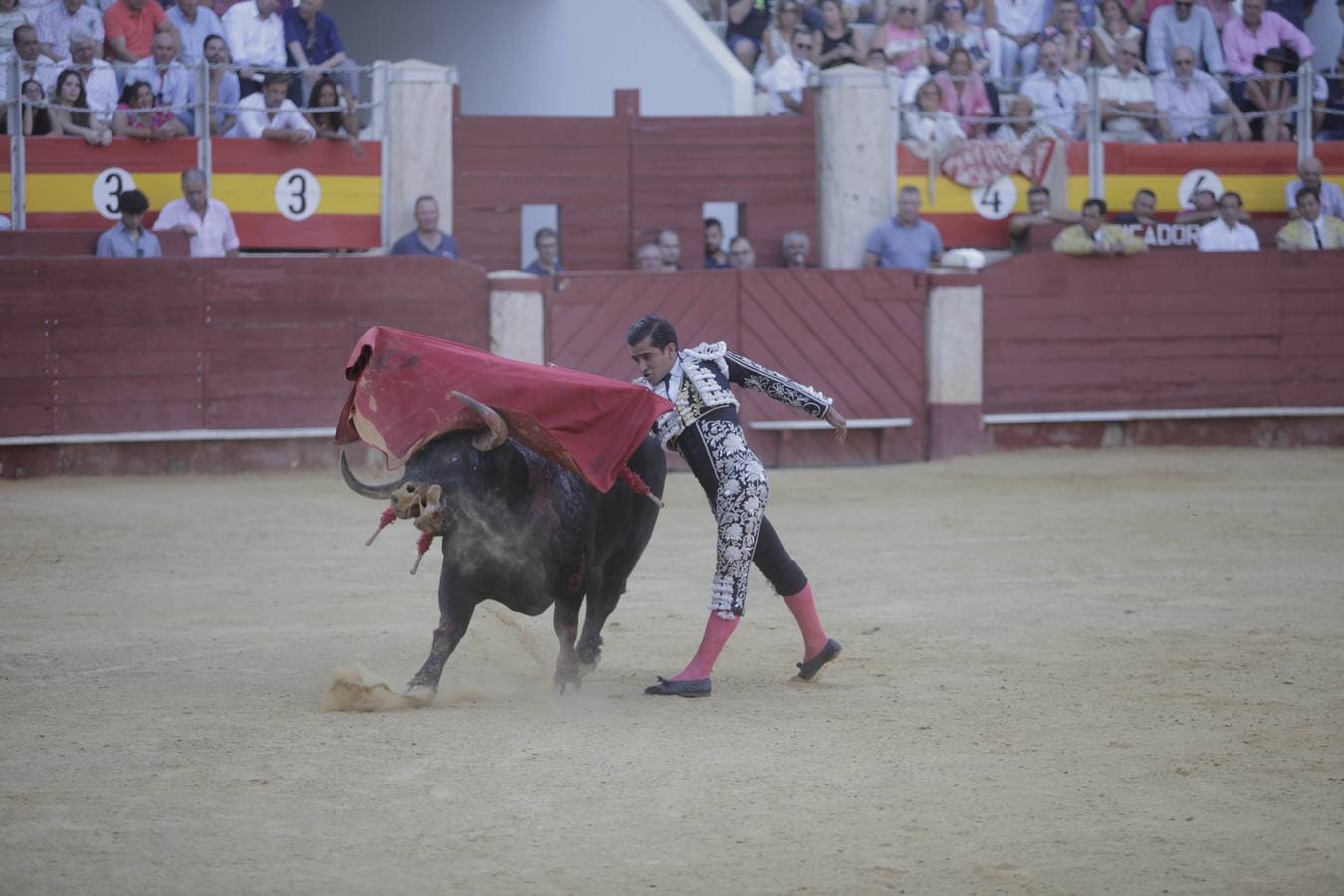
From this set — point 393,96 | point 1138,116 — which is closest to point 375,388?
point 393,96

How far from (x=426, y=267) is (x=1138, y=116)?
589cm

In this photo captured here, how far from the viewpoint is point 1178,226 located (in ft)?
44.3

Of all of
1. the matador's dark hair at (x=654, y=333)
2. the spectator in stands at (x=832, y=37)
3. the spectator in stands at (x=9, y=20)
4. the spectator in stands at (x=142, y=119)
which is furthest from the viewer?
the spectator in stands at (x=832, y=37)

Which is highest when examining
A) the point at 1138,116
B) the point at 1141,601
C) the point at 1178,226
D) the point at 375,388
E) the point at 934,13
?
the point at 934,13

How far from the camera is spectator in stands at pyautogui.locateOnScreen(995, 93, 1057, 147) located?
1331cm

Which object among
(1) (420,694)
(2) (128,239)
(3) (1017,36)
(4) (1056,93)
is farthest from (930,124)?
(1) (420,694)

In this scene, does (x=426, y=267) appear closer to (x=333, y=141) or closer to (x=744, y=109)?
(x=333, y=141)

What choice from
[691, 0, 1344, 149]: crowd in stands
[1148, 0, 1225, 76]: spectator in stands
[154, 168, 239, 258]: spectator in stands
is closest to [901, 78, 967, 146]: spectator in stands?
[691, 0, 1344, 149]: crowd in stands

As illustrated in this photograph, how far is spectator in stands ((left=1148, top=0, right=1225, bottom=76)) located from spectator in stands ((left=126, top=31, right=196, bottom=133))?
7.58m

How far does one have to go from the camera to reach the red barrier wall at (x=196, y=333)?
11.0m

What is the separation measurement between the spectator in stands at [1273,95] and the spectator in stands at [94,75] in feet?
28.3

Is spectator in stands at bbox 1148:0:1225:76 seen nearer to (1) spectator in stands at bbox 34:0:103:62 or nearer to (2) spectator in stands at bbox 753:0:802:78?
(2) spectator in stands at bbox 753:0:802:78

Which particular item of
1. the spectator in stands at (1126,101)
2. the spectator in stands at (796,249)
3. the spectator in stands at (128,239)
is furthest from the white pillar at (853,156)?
the spectator in stands at (128,239)

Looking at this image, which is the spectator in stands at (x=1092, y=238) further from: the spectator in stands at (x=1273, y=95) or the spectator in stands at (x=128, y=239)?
the spectator in stands at (x=128, y=239)
